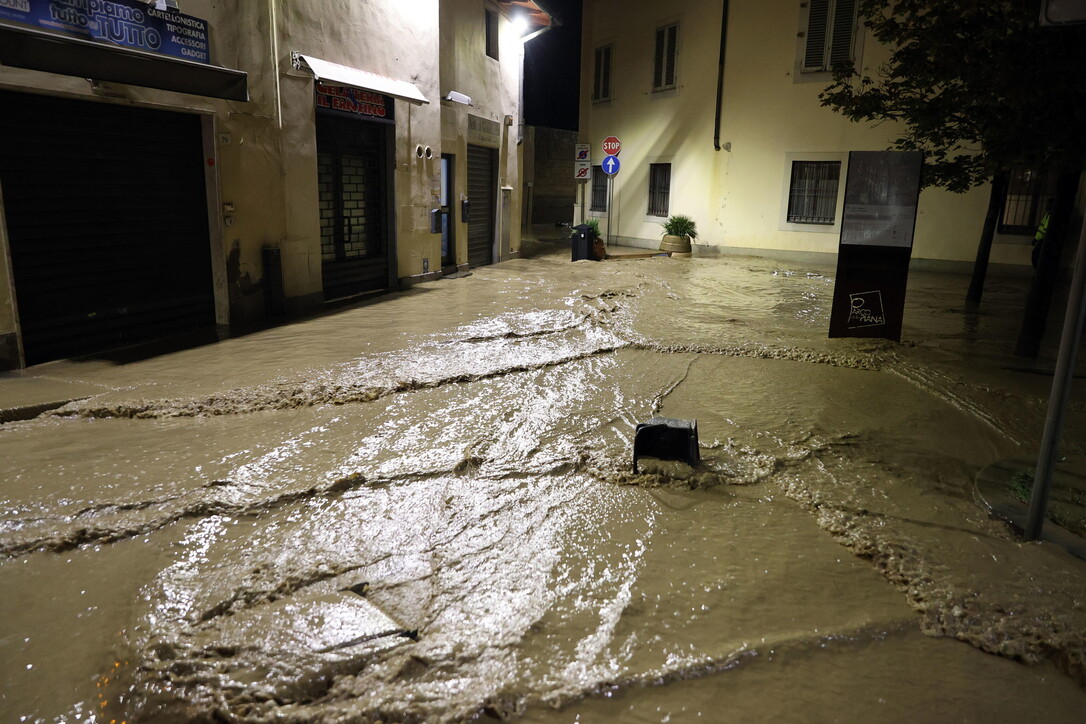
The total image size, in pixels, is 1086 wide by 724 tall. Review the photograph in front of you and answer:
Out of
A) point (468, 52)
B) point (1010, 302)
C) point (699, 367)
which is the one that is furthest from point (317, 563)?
point (468, 52)

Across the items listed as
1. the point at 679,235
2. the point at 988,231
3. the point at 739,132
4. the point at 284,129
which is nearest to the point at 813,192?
the point at 739,132

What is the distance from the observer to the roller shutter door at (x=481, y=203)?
16.2 m

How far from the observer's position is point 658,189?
22766 mm

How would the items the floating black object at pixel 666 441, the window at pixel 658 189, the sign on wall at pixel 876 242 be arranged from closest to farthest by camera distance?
the floating black object at pixel 666 441 → the sign on wall at pixel 876 242 → the window at pixel 658 189

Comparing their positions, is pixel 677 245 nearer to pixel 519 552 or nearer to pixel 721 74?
pixel 721 74

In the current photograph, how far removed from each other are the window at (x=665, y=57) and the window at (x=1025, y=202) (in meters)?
9.56

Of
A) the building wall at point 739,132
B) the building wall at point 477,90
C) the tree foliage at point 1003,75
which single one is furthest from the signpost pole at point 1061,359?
the building wall at point 739,132

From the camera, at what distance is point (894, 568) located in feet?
11.3

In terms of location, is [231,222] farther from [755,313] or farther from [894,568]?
[894,568]

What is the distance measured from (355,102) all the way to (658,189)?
44.3 feet

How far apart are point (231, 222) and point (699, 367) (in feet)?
19.4

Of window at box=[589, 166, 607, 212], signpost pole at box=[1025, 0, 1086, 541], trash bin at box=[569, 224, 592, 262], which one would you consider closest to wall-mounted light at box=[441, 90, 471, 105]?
trash bin at box=[569, 224, 592, 262]

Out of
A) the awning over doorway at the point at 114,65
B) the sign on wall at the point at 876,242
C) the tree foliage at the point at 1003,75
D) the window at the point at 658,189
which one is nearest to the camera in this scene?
the tree foliage at the point at 1003,75

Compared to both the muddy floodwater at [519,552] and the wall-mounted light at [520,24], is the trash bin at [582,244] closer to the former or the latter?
the wall-mounted light at [520,24]
